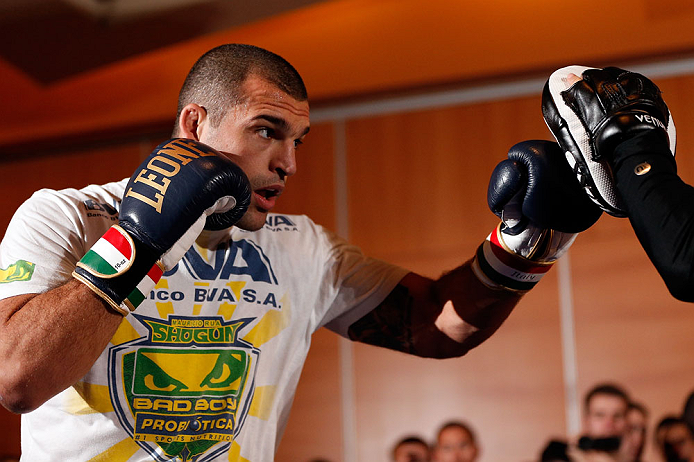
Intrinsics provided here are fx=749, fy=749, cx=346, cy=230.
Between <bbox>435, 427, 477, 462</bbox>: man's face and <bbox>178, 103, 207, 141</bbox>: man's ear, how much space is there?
2856mm

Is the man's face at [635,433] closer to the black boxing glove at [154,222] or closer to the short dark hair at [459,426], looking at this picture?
the short dark hair at [459,426]

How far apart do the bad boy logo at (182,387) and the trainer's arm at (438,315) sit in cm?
39

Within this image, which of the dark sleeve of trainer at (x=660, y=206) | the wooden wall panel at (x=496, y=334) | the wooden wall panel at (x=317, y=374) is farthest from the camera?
the wooden wall panel at (x=317, y=374)

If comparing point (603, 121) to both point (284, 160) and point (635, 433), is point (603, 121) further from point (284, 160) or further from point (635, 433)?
point (635, 433)

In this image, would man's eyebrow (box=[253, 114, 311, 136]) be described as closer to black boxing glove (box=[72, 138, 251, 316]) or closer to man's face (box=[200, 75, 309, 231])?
man's face (box=[200, 75, 309, 231])

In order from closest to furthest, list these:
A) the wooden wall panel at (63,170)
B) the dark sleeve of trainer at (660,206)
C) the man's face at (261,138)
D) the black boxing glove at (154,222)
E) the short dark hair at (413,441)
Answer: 1. the dark sleeve of trainer at (660,206)
2. the black boxing glove at (154,222)
3. the man's face at (261,138)
4. the short dark hair at (413,441)
5. the wooden wall panel at (63,170)

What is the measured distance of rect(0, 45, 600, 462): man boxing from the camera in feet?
4.38

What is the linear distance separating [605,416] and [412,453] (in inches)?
40.9

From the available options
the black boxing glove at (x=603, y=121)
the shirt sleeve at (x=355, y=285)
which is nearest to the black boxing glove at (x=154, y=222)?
the shirt sleeve at (x=355, y=285)

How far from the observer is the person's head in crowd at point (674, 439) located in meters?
3.54

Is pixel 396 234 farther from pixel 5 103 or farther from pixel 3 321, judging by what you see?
pixel 3 321

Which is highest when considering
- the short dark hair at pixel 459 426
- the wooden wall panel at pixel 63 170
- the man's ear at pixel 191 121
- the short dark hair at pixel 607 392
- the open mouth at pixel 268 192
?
the wooden wall panel at pixel 63 170

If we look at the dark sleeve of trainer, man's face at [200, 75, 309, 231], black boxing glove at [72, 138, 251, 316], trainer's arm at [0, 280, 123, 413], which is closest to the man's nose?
man's face at [200, 75, 309, 231]

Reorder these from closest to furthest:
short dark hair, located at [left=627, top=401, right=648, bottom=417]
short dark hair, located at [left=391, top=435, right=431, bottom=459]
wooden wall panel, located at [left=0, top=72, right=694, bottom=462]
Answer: short dark hair, located at [left=627, top=401, right=648, bottom=417], wooden wall panel, located at [left=0, top=72, right=694, bottom=462], short dark hair, located at [left=391, top=435, right=431, bottom=459]
